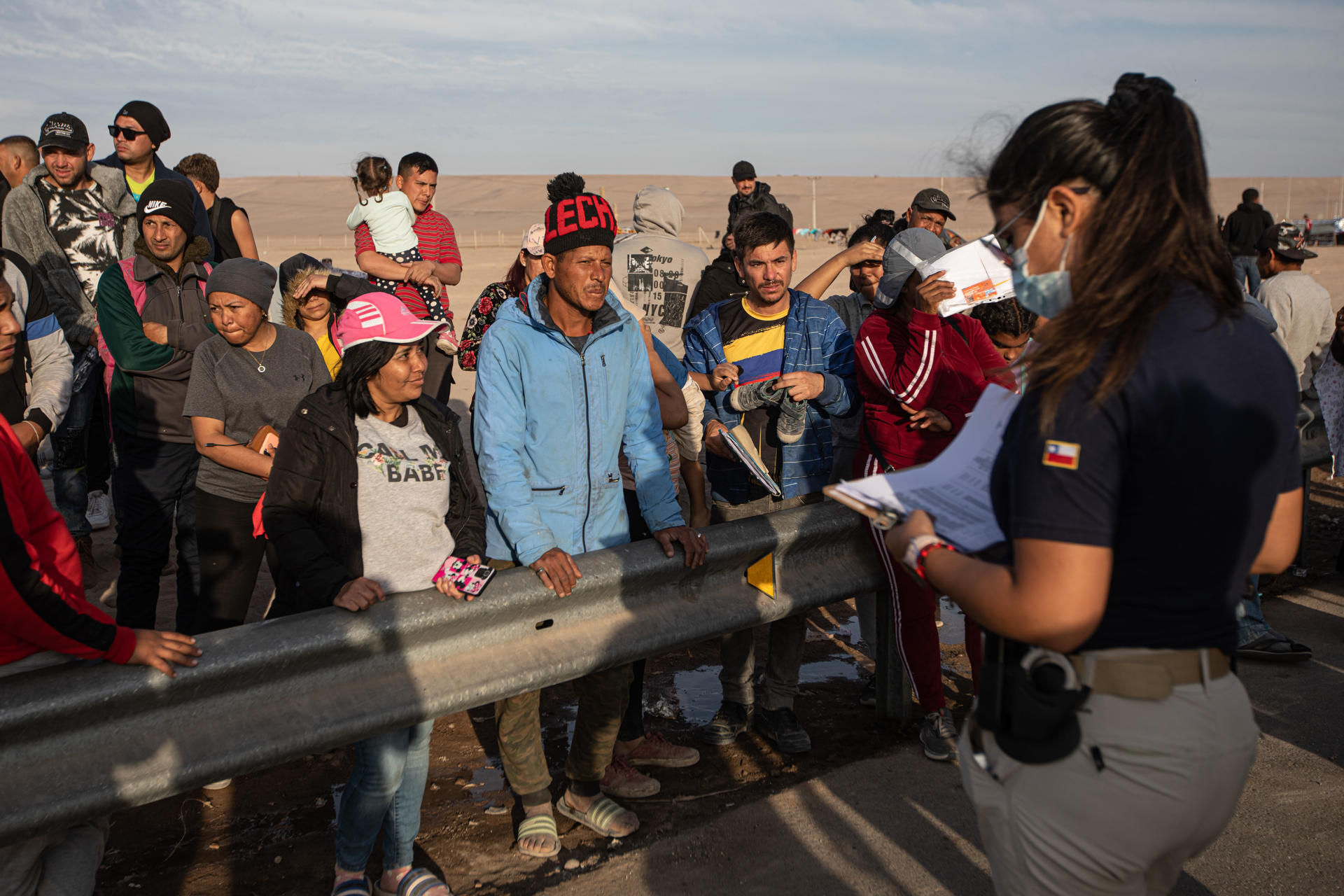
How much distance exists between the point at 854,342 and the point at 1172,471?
10.6ft

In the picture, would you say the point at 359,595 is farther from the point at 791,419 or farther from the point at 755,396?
the point at 791,419

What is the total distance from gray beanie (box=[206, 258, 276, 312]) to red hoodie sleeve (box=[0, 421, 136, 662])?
1.76 metres

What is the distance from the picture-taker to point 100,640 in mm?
2539

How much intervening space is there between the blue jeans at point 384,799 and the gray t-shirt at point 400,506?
1.62 feet

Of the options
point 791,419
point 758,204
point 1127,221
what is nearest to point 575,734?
point 791,419

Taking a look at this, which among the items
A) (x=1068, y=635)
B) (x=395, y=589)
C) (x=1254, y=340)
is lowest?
(x=395, y=589)

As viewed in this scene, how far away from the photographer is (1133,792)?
1.74m

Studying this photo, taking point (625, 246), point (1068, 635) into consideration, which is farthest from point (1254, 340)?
point (625, 246)

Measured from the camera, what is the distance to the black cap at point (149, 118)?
6.56 meters

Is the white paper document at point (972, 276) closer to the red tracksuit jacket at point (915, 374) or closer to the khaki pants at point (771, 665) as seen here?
the red tracksuit jacket at point (915, 374)

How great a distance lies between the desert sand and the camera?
49656 mm

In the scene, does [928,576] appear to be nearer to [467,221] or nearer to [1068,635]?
[1068,635]

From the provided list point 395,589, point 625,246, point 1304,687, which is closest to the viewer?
point 395,589

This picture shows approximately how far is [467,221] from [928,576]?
83.8 meters
